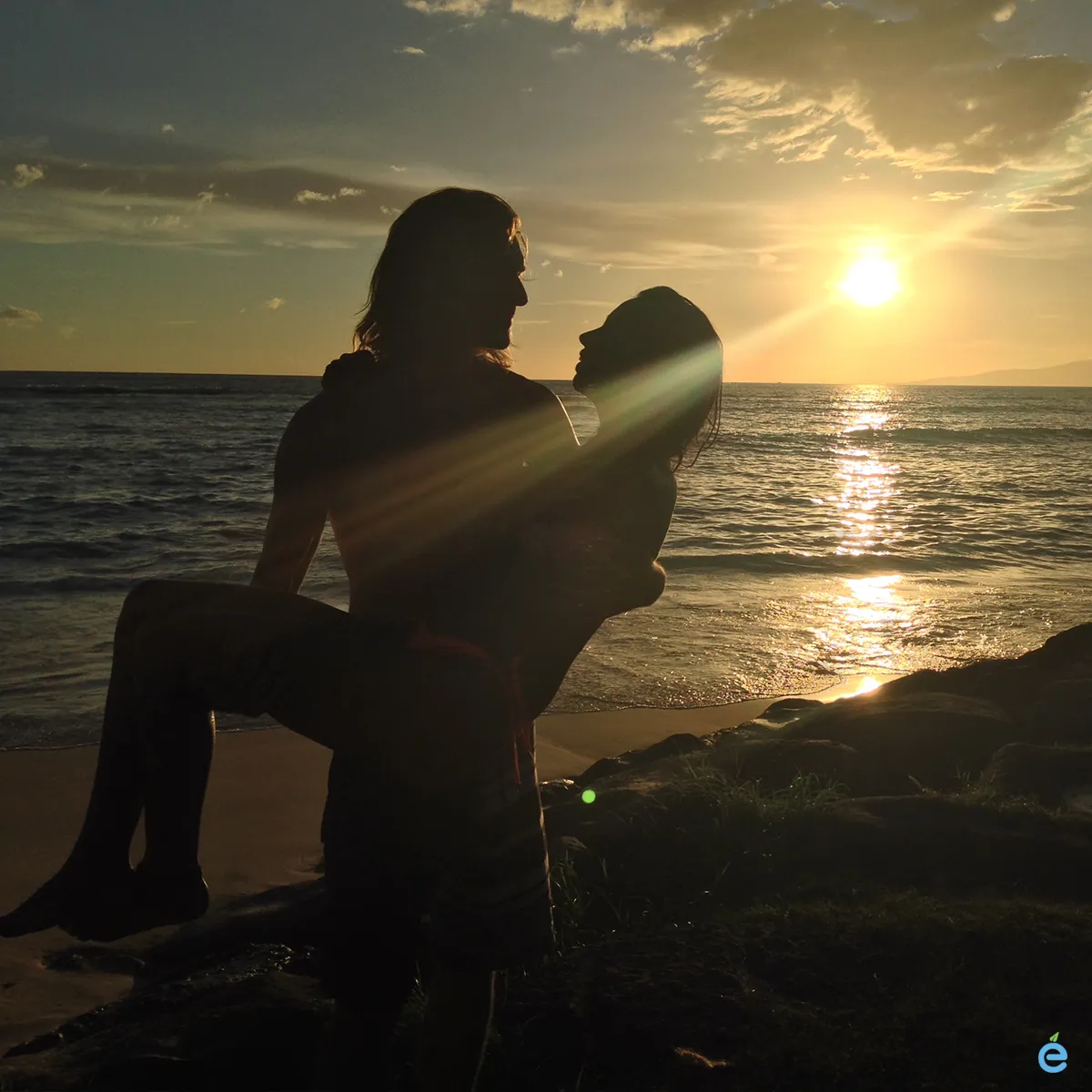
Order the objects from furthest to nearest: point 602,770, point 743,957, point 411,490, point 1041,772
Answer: point 602,770 < point 1041,772 < point 743,957 < point 411,490

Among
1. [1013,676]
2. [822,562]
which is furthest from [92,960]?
[822,562]

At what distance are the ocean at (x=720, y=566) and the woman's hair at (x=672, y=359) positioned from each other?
5.59m

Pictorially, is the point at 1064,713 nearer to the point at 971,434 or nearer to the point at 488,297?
the point at 488,297

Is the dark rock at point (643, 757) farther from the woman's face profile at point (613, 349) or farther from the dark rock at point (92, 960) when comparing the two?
the woman's face profile at point (613, 349)

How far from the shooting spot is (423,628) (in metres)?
1.92

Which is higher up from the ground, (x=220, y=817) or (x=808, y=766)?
(x=808, y=766)

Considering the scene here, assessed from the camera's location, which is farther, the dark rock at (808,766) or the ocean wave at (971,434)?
the ocean wave at (971,434)

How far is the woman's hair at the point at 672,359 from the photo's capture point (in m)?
2.15

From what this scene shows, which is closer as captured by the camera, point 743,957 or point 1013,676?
point 743,957

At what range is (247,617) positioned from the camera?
6.00 feet

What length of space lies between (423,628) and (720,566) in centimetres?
1176

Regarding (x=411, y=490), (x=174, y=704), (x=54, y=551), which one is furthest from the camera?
(x=54, y=551)

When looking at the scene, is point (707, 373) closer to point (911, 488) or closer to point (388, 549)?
point (388, 549)

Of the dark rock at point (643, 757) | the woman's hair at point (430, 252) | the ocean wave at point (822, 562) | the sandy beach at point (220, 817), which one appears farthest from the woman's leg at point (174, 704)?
the ocean wave at point (822, 562)
